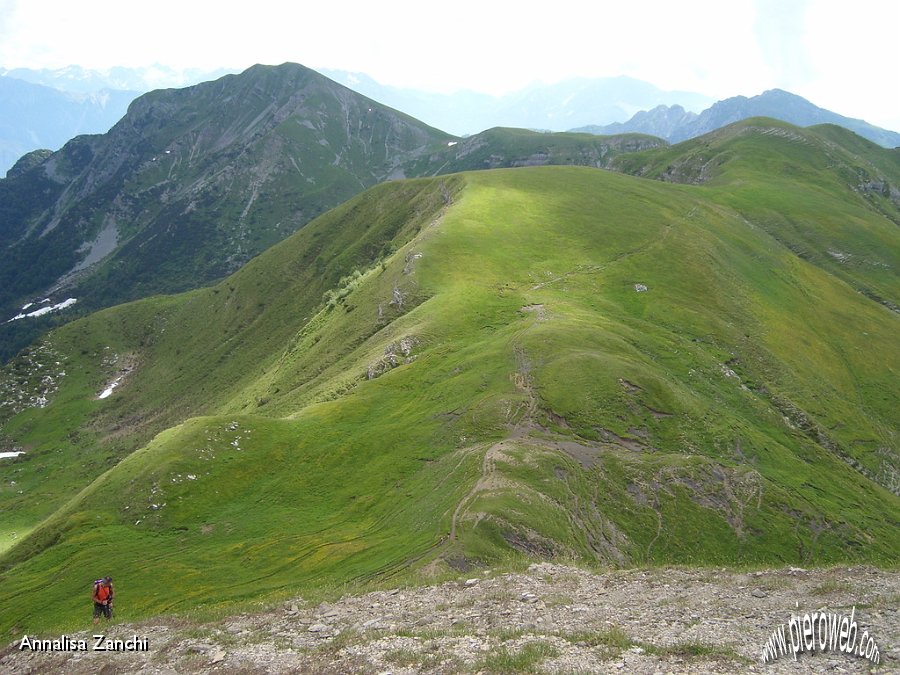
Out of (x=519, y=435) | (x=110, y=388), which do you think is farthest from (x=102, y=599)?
(x=110, y=388)

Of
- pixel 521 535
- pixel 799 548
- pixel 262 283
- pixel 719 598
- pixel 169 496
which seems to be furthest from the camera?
pixel 262 283

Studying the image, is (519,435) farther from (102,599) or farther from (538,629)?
(102,599)

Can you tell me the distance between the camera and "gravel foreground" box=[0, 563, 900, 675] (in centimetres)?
1898


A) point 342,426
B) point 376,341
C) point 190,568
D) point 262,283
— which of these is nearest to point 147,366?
point 262,283

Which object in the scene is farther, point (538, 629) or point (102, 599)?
point (102, 599)

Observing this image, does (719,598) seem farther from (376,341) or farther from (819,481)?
(376,341)

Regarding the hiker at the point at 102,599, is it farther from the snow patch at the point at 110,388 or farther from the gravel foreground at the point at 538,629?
the snow patch at the point at 110,388

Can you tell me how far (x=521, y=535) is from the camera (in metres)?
35.3

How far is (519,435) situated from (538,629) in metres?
27.2

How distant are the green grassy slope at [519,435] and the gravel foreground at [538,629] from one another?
21.3 ft

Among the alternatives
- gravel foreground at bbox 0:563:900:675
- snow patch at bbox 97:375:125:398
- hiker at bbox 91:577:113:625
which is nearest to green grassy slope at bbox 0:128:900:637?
hiker at bbox 91:577:113:625

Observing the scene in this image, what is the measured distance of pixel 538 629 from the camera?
22016 millimetres

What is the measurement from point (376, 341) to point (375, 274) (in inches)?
1321

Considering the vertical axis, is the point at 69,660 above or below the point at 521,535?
below
